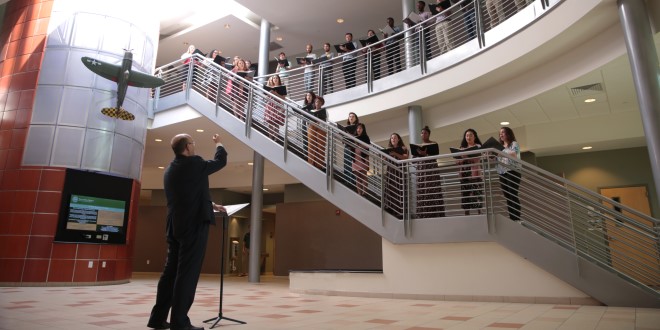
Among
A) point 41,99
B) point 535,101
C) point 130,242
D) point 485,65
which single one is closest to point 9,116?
point 41,99

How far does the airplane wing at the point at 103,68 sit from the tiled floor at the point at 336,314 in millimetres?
4851

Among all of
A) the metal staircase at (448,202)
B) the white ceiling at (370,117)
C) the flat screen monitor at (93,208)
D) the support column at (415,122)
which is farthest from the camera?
the support column at (415,122)

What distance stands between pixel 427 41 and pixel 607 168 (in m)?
5.11

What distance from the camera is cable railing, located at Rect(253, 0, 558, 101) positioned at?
7535 millimetres

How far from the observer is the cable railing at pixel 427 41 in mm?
7535

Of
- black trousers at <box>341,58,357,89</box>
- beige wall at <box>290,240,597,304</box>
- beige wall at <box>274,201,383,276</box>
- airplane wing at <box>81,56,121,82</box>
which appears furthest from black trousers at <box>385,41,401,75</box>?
airplane wing at <box>81,56,121,82</box>

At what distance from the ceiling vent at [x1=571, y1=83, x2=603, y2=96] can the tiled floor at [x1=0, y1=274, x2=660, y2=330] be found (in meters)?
3.96

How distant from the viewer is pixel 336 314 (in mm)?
4492

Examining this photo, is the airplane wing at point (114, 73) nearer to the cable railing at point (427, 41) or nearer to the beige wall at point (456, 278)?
the cable railing at point (427, 41)

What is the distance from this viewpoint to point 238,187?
15.7 m

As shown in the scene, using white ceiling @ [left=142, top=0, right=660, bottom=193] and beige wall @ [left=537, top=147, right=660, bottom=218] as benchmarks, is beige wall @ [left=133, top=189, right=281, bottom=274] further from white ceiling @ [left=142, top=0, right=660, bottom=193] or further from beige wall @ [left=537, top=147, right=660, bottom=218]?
beige wall @ [left=537, top=147, right=660, bottom=218]

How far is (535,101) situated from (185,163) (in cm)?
681

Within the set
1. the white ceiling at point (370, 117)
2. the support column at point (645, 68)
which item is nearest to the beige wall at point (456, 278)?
the support column at point (645, 68)

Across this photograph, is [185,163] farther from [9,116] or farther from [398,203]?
[9,116]
